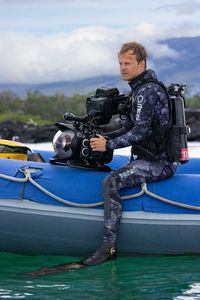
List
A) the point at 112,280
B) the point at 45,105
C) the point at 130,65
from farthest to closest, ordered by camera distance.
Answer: the point at 45,105 < the point at 130,65 < the point at 112,280

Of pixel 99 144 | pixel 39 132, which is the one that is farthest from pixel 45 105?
pixel 99 144

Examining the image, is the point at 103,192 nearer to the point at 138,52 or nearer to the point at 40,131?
the point at 138,52

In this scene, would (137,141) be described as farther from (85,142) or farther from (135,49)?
(135,49)

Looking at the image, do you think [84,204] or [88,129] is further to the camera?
[88,129]

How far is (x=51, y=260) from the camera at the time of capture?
607cm

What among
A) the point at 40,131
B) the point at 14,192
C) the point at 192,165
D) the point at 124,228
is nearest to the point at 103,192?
the point at 124,228

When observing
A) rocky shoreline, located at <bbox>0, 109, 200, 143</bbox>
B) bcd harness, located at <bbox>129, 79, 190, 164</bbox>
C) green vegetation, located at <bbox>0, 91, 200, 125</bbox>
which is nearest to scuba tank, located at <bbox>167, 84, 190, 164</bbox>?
bcd harness, located at <bbox>129, 79, 190, 164</bbox>

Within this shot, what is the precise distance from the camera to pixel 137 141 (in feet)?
19.0

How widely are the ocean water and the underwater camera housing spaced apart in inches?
29.7

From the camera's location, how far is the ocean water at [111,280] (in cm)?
523

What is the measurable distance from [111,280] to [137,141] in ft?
3.29

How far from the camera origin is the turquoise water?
5.23m

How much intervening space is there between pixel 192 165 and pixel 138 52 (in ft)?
4.91

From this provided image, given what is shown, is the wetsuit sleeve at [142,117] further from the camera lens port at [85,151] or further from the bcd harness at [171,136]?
the camera lens port at [85,151]
